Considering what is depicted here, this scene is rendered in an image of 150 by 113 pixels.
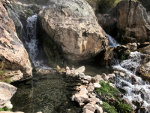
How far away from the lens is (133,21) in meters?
16.8

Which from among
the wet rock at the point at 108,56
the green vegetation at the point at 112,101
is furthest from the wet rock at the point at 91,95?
the wet rock at the point at 108,56

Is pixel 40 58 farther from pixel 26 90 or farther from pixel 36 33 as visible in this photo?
pixel 26 90

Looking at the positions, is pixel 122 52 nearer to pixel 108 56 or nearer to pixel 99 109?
pixel 108 56

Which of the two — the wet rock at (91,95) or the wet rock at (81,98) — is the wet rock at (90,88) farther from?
the wet rock at (81,98)

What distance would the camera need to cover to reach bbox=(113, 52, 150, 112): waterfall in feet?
27.1

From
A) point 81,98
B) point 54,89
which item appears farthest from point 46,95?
point 81,98

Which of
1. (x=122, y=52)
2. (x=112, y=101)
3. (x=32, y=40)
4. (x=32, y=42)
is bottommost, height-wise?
(x=112, y=101)

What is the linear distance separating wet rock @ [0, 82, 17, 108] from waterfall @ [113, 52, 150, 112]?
558cm

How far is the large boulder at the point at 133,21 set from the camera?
Answer: 53.8 feet

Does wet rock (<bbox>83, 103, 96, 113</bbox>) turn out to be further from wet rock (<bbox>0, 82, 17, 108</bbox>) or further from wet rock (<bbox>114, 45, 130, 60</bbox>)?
wet rock (<bbox>114, 45, 130, 60</bbox>)

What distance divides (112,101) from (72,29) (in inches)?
219

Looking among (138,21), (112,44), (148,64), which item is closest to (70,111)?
(148,64)

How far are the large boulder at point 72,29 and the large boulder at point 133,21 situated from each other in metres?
6.24

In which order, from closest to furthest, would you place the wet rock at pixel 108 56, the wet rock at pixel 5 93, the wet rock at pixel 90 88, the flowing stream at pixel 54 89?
the wet rock at pixel 5 93 → the flowing stream at pixel 54 89 → the wet rock at pixel 90 88 → the wet rock at pixel 108 56
